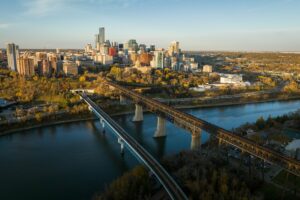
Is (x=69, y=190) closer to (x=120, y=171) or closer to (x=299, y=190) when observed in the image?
(x=120, y=171)

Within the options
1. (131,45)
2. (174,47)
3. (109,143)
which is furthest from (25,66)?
(131,45)

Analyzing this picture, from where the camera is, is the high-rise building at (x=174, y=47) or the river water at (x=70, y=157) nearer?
the river water at (x=70, y=157)

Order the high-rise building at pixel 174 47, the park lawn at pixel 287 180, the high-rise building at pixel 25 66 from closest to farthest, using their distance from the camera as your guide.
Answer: the park lawn at pixel 287 180 → the high-rise building at pixel 25 66 → the high-rise building at pixel 174 47

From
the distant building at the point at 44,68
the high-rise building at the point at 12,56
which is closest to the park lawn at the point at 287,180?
the distant building at the point at 44,68

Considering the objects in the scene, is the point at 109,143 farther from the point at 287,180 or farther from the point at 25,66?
the point at 25,66

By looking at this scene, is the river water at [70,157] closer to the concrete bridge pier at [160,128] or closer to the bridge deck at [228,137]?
the concrete bridge pier at [160,128]

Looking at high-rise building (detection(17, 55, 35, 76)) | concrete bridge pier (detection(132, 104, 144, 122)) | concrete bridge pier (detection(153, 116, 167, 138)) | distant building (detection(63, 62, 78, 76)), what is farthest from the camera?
distant building (detection(63, 62, 78, 76))

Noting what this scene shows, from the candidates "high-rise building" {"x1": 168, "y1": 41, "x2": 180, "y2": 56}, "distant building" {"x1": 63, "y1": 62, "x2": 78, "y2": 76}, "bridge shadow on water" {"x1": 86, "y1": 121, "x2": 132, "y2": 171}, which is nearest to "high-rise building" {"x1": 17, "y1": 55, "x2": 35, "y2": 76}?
"distant building" {"x1": 63, "y1": 62, "x2": 78, "y2": 76}

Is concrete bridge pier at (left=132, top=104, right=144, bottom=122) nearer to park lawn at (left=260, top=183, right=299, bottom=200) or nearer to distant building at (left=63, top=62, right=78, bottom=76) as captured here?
park lawn at (left=260, top=183, right=299, bottom=200)
